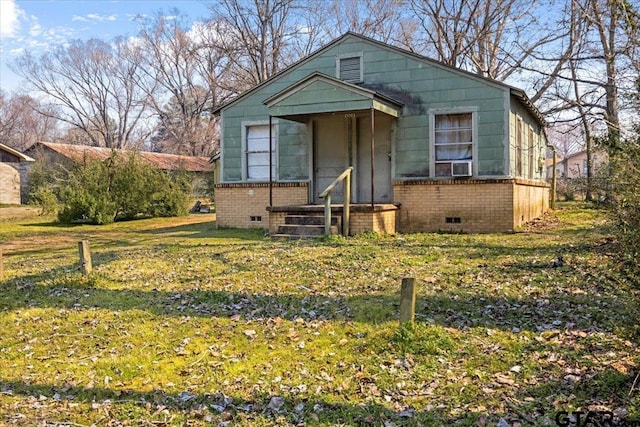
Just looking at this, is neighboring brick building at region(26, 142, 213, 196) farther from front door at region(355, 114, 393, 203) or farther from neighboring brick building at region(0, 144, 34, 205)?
front door at region(355, 114, 393, 203)

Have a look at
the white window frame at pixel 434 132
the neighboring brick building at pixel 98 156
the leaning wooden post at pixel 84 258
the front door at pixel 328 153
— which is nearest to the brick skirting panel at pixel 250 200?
the front door at pixel 328 153

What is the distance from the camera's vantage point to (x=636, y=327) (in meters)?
3.66

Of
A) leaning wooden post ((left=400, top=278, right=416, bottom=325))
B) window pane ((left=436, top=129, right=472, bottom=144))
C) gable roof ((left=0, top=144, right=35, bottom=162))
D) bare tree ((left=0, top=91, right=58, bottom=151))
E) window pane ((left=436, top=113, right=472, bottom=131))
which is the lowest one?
leaning wooden post ((left=400, top=278, right=416, bottom=325))

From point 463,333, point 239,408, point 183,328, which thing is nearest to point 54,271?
point 183,328

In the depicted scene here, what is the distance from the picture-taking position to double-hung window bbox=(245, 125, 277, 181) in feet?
49.4

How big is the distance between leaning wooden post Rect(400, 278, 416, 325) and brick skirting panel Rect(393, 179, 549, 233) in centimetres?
834

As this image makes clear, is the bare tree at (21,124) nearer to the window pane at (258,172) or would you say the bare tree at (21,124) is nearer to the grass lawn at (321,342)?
the window pane at (258,172)

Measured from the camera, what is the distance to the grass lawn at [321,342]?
3836 mm

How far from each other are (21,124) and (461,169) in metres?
60.9

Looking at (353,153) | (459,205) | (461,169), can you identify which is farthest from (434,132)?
(353,153)

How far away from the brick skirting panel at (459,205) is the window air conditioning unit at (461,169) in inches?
8.8

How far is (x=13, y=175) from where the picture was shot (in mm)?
32906

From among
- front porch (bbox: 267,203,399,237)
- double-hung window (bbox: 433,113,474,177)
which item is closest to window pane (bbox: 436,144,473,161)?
double-hung window (bbox: 433,113,474,177)

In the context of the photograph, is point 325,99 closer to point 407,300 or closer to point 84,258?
point 84,258
